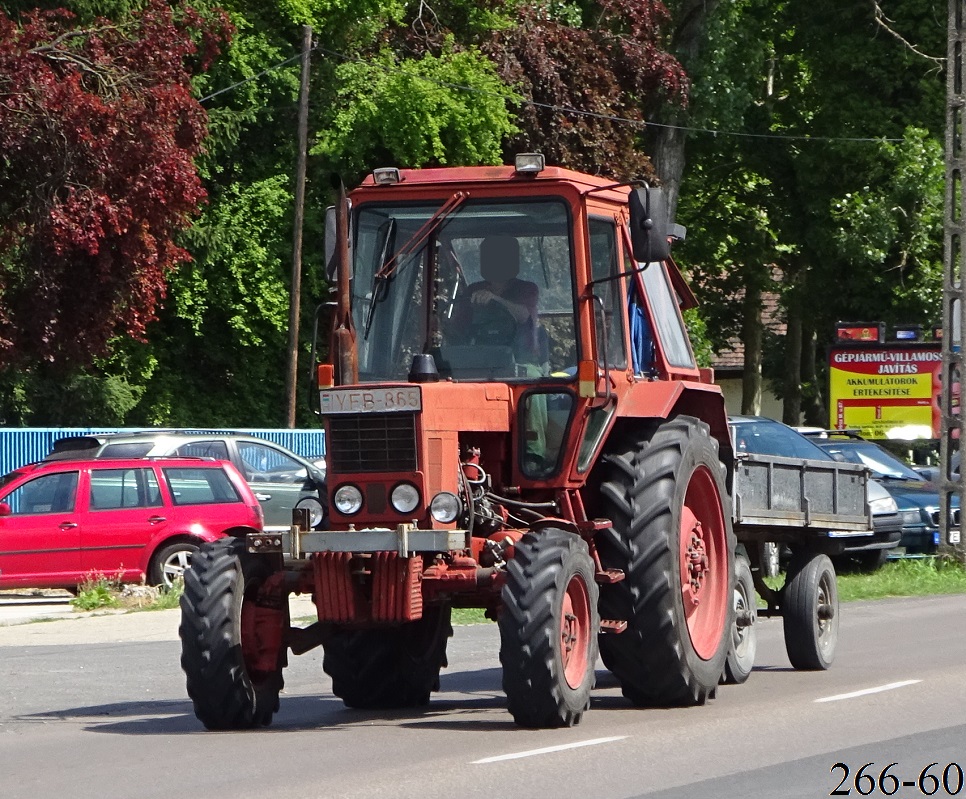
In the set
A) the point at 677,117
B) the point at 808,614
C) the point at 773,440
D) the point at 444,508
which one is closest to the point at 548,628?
the point at 444,508

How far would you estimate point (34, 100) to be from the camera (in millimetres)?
23297

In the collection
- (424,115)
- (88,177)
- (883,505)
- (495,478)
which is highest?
(424,115)

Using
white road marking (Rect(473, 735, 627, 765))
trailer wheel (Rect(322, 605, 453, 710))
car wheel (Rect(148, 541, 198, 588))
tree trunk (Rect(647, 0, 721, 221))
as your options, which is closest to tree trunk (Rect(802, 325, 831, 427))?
tree trunk (Rect(647, 0, 721, 221))

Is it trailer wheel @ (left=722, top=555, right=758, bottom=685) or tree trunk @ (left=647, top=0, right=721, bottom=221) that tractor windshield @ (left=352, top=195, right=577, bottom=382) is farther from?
tree trunk @ (left=647, top=0, right=721, bottom=221)

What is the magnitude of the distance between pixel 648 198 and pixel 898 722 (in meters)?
3.17

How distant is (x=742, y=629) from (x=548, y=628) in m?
3.47

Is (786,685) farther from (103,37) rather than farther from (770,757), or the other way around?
(103,37)

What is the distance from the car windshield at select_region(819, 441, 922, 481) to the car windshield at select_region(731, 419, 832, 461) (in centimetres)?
170

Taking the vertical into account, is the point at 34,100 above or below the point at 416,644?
above

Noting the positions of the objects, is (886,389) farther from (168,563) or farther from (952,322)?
(168,563)

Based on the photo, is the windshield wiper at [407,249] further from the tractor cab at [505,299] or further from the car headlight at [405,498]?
the car headlight at [405,498]

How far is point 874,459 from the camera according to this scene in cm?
2572

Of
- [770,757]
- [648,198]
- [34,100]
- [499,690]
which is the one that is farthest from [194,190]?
[770,757]

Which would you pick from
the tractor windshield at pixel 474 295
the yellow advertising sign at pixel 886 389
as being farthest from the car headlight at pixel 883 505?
the tractor windshield at pixel 474 295
